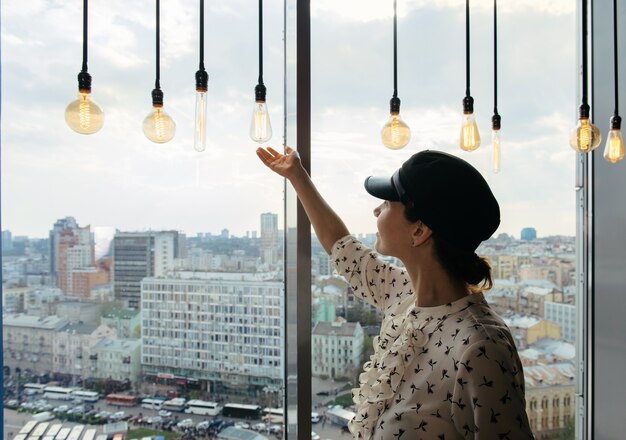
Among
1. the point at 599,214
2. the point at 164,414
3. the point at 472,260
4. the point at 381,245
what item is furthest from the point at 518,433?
the point at 599,214

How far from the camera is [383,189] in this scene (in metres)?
1.12

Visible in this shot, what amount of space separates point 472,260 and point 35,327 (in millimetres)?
1307

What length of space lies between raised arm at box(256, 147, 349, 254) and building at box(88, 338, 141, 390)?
28.6 inches

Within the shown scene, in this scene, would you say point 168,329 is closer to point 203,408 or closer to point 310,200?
point 203,408

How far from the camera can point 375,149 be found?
1.75m

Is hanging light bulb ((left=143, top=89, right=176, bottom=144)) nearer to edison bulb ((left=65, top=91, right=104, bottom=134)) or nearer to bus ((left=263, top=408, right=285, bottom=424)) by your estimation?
edison bulb ((left=65, top=91, right=104, bottom=134))

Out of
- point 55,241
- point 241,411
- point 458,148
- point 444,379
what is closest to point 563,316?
point 458,148

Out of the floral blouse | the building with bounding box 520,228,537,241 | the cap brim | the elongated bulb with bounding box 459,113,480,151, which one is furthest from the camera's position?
the building with bounding box 520,228,537,241

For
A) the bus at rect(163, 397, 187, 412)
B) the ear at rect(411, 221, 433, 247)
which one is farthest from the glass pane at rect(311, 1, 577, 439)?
the ear at rect(411, 221, 433, 247)

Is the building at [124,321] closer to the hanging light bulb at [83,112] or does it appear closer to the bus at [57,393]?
the bus at [57,393]

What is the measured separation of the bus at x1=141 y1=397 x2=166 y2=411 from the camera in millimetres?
1464

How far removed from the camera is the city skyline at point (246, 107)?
4.34 feet

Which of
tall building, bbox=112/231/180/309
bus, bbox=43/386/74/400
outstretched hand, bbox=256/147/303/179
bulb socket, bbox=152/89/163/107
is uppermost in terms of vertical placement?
bulb socket, bbox=152/89/163/107

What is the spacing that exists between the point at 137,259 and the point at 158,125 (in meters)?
0.54
